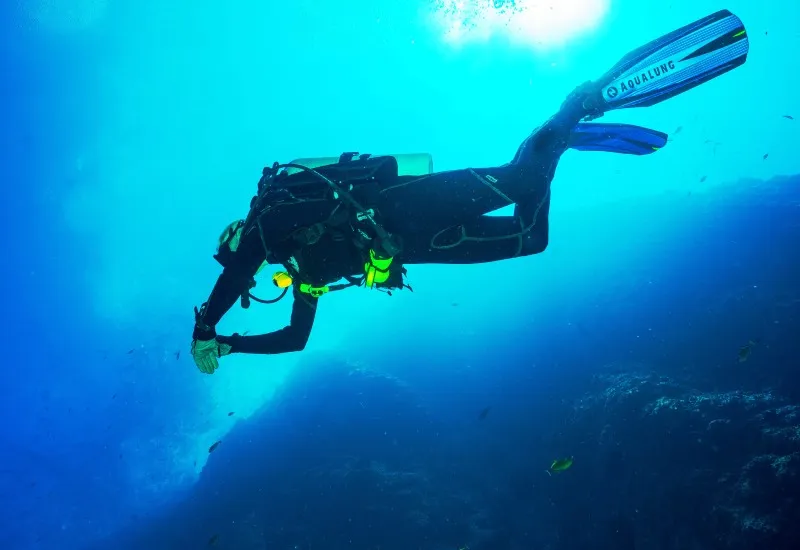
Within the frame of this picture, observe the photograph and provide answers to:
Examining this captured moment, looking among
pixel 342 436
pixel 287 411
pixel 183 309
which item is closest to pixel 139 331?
pixel 183 309

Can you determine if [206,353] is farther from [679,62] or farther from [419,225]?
[679,62]

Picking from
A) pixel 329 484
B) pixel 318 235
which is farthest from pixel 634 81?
pixel 329 484

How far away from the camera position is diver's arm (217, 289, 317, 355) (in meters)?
4.29

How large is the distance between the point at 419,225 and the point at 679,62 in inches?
131

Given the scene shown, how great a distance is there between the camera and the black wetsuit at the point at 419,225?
11.5 ft

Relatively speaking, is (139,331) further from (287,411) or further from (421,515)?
(421,515)

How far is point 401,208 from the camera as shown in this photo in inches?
151

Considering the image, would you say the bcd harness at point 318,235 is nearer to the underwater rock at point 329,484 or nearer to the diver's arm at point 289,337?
the diver's arm at point 289,337

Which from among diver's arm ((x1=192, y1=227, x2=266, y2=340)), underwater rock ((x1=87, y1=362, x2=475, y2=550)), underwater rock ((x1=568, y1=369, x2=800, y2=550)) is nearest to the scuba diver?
diver's arm ((x1=192, y1=227, x2=266, y2=340))

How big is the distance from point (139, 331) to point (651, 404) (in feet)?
211

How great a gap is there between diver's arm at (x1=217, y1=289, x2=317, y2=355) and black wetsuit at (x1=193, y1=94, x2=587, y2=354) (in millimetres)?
11

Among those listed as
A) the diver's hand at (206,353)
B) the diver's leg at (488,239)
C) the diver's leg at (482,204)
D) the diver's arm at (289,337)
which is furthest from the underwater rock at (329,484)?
the diver's leg at (482,204)

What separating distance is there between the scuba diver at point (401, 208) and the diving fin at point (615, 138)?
2cm

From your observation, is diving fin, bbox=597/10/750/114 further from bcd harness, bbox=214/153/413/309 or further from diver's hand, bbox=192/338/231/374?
diver's hand, bbox=192/338/231/374
